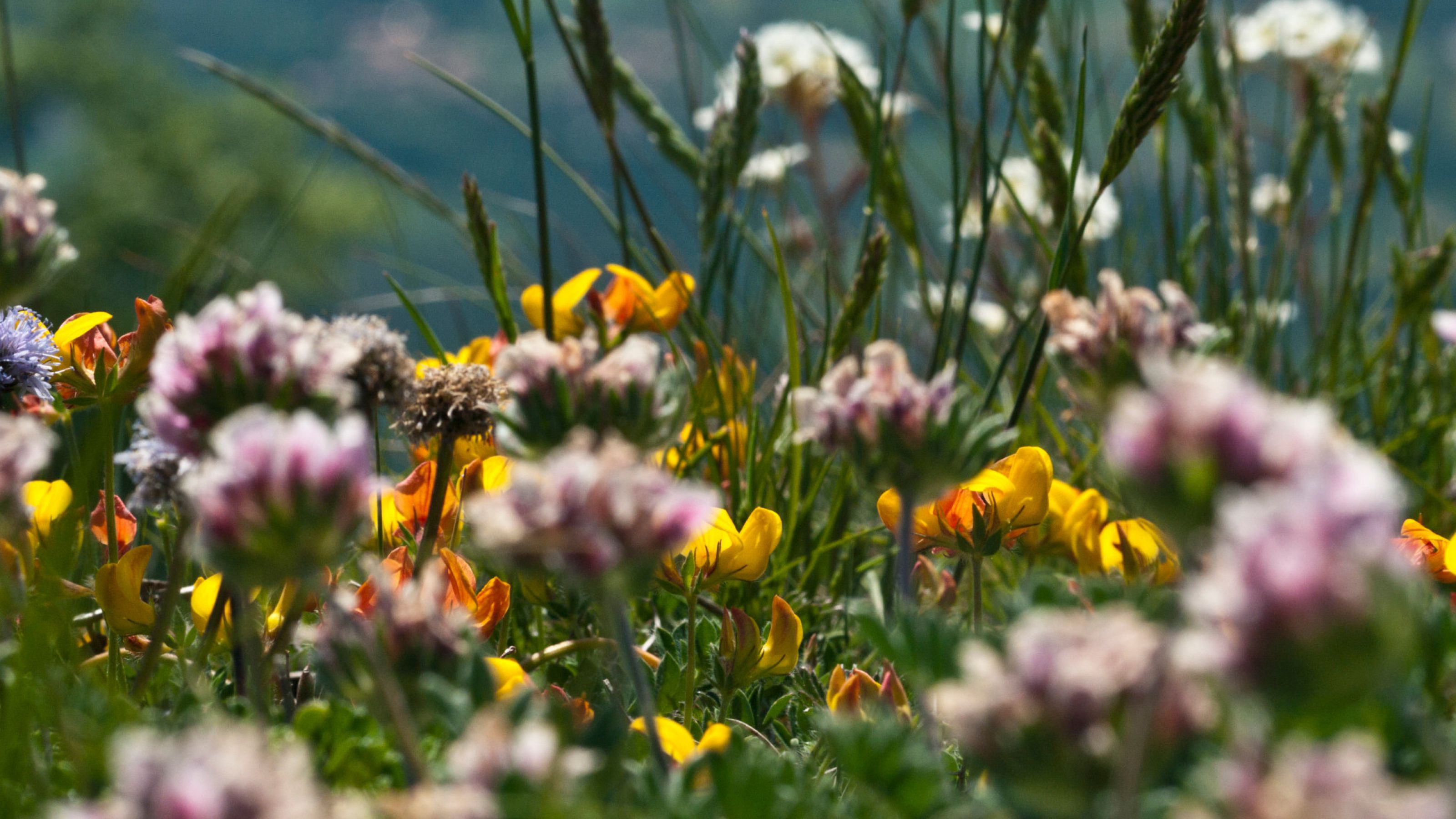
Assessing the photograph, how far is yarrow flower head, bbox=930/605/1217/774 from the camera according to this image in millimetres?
476

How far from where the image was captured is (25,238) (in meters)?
0.78

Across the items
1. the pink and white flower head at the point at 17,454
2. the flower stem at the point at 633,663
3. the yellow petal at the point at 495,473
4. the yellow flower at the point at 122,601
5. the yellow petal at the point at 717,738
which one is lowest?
the yellow flower at the point at 122,601

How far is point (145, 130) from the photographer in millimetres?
33875

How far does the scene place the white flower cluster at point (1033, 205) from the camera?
8.38ft

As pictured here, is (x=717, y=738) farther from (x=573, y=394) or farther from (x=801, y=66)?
(x=801, y=66)

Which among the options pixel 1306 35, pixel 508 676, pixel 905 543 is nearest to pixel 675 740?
pixel 508 676

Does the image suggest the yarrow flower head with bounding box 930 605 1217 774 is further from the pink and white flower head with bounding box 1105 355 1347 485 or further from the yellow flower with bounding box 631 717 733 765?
the yellow flower with bounding box 631 717 733 765

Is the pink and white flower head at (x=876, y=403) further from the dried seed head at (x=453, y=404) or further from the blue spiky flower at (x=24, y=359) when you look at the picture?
the blue spiky flower at (x=24, y=359)

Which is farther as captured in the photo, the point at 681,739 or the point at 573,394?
the point at 681,739

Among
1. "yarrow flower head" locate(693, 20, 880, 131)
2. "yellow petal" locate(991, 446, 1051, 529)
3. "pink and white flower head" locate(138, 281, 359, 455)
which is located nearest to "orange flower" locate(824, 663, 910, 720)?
"yellow petal" locate(991, 446, 1051, 529)

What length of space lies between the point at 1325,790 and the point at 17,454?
0.59 m

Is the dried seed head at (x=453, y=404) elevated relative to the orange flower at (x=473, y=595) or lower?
elevated

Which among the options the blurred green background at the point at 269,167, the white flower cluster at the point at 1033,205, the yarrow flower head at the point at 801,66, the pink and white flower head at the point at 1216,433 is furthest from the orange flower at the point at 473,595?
the yarrow flower head at the point at 801,66

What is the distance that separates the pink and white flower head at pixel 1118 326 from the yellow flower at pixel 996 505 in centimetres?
42
